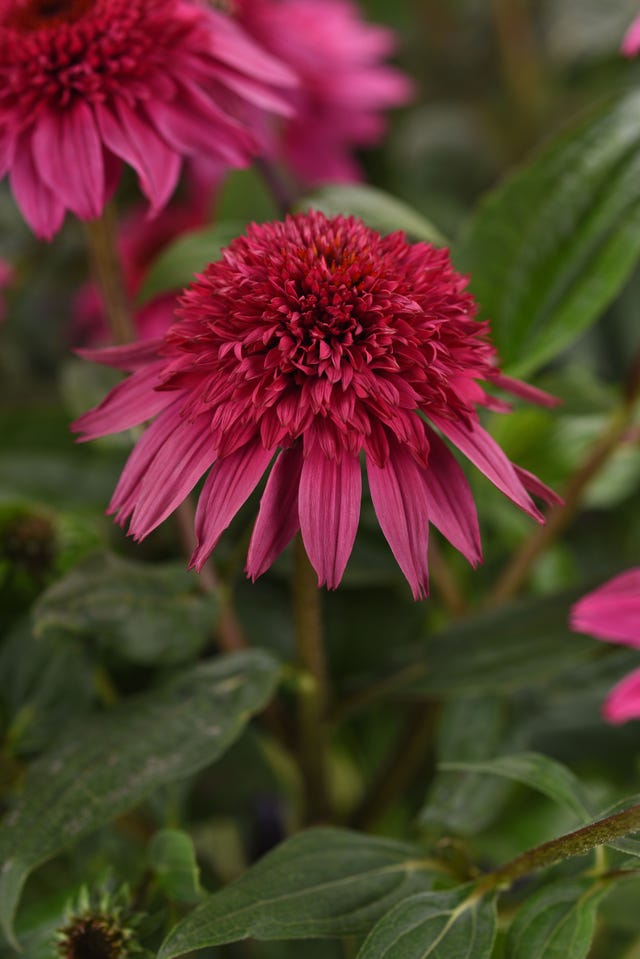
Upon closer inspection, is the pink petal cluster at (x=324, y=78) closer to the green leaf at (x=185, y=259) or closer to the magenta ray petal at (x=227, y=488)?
the green leaf at (x=185, y=259)

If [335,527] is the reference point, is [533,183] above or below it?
above

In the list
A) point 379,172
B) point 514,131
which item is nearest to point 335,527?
point 379,172

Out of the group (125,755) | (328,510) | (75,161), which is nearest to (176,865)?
(125,755)

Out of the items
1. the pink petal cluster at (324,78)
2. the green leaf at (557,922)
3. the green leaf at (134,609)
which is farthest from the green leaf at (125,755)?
the pink petal cluster at (324,78)

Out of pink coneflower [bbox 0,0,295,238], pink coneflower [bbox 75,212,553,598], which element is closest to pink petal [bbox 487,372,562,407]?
pink coneflower [bbox 75,212,553,598]

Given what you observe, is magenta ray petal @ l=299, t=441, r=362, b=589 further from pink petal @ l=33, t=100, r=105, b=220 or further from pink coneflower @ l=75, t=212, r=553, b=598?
pink petal @ l=33, t=100, r=105, b=220

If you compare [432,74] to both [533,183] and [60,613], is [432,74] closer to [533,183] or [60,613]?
[533,183]

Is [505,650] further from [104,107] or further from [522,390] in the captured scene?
[104,107]
